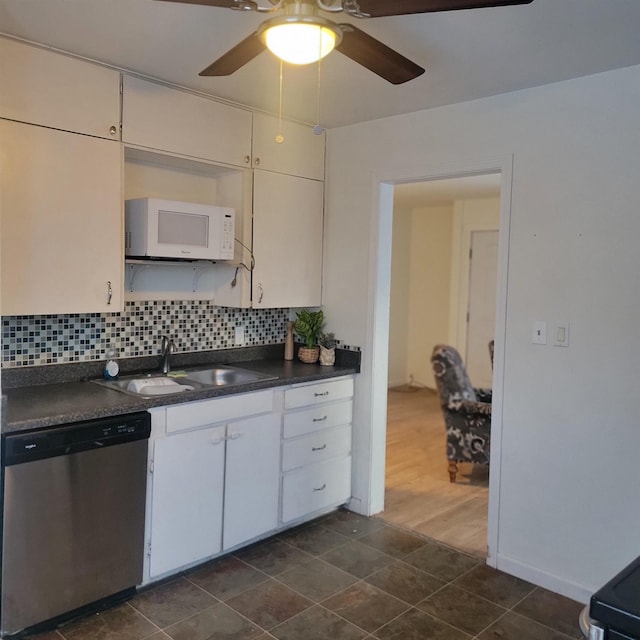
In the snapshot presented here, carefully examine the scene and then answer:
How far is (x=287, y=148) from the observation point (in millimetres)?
3510

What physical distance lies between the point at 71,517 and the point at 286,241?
189 centimetres

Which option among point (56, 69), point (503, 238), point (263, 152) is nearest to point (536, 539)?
point (503, 238)

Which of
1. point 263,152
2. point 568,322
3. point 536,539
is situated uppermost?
point 263,152

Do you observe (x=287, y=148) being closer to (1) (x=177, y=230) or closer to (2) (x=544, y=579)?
(1) (x=177, y=230)

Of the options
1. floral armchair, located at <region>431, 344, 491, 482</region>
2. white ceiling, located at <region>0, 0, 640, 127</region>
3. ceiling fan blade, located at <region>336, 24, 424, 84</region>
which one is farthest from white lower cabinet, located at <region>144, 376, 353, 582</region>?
ceiling fan blade, located at <region>336, 24, 424, 84</region>

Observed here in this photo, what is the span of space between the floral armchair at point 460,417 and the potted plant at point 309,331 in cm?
102

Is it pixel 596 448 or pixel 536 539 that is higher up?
pixel 596 448

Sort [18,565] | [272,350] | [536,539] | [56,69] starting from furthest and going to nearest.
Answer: [272,350]
[536,539]
[56,69]
[18,565]

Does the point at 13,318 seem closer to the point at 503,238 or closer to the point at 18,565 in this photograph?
the point at 18,565

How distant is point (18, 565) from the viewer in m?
2.22

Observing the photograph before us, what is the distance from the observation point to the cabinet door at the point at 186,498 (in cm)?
266

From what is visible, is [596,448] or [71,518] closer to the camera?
[71,518]

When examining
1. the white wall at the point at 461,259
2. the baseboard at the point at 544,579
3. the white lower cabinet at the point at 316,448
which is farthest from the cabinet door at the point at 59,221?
the white wall at the point at 461,259

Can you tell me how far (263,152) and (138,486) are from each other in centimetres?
191
